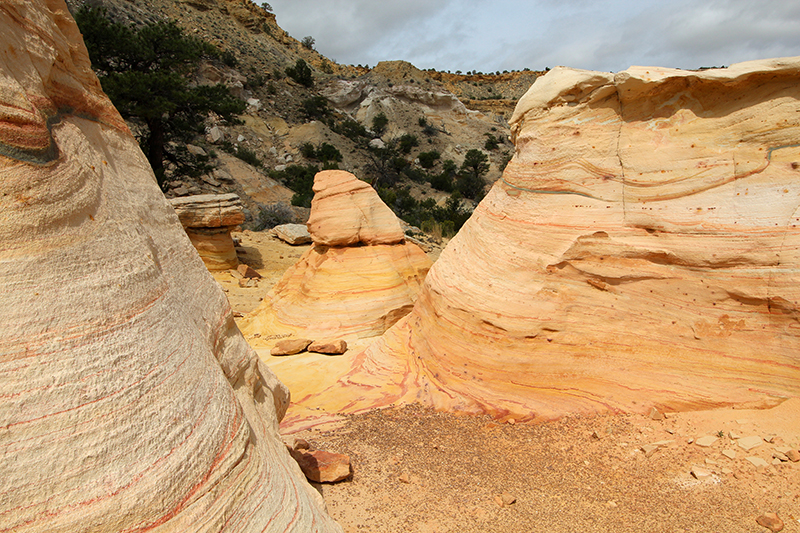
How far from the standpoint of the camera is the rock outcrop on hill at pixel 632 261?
3396 millimetres

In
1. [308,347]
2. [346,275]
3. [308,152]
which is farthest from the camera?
[308,152]

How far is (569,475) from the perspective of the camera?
298 centimetres

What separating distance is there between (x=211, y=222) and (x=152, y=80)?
5.96 m

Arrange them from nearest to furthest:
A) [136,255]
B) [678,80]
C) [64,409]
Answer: [64,409], [136,255], [678,80]

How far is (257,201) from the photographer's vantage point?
1927 centimetres

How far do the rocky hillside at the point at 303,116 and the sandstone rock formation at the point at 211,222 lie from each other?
17.9ft

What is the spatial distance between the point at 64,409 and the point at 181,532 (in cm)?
53

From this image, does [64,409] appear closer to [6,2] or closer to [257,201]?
[6,2]

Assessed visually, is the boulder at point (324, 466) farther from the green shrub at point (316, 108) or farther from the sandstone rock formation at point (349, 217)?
the green shrub at point (316, 108)

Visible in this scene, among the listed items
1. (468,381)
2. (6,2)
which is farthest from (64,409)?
(468,381)

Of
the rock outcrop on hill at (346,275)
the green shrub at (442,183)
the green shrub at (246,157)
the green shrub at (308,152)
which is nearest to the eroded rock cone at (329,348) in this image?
the rock outcrop on hill at (346,275)

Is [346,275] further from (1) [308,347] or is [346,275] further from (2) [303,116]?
(2) [303,116]

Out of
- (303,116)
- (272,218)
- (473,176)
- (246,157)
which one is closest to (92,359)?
(272,218)

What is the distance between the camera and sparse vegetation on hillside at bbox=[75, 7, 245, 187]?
13516 millimetres
